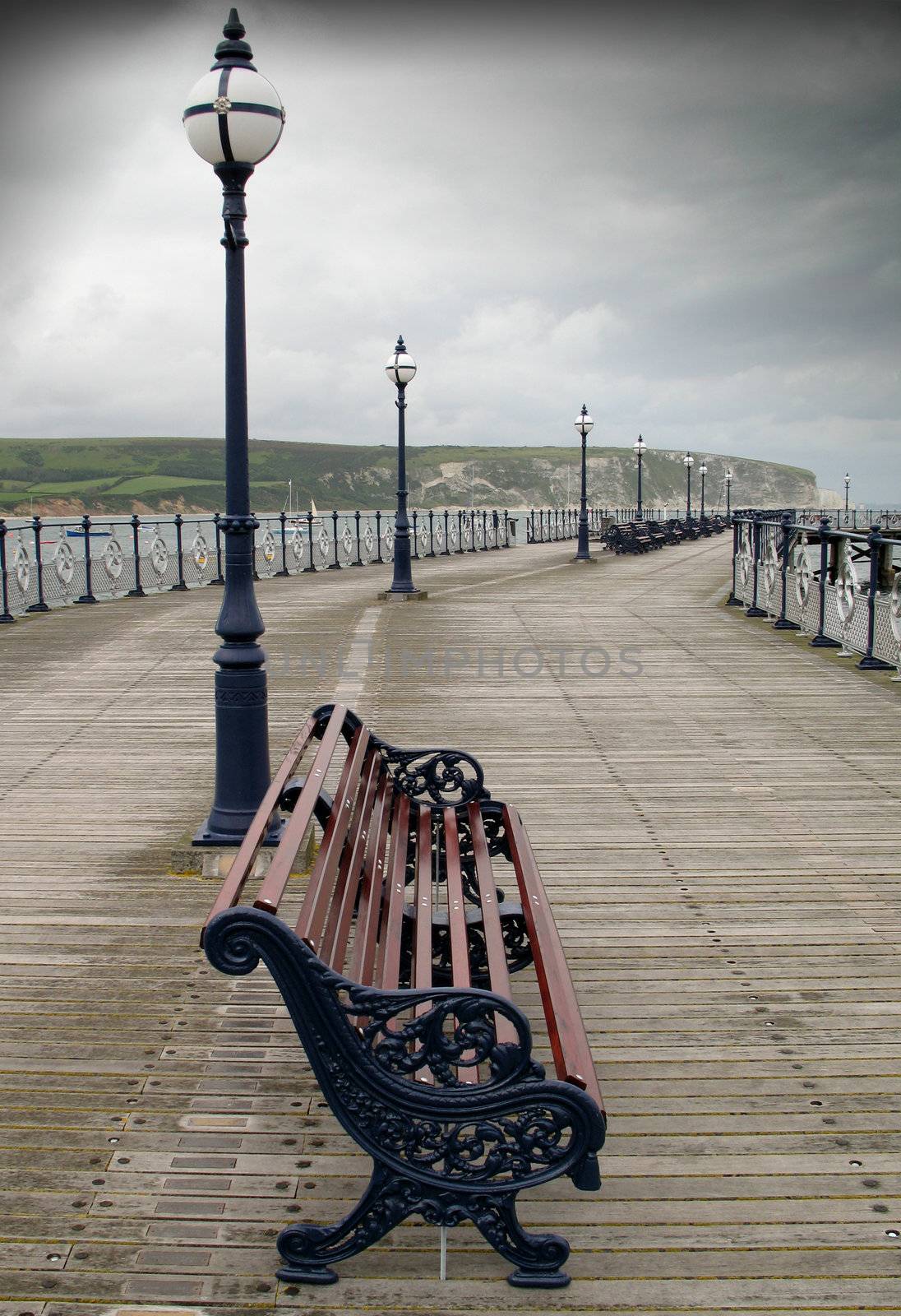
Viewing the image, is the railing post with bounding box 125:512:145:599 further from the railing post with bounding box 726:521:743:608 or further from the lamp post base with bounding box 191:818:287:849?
the lamp post base with bounding box 191:818:287:849

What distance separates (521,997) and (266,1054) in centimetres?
90

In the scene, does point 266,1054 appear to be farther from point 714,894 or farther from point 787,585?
point 787,585

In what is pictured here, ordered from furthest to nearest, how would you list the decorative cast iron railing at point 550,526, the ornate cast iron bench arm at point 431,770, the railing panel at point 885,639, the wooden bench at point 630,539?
1. the decorative cast iron railing at point 550,526
2. the wooden bench at point 630,539
3. the railing panel at point 885,639
4. the ornate cast iron bench arm at point 431,770

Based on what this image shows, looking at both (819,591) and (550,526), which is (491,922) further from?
(550,526)

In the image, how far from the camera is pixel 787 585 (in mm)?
14977

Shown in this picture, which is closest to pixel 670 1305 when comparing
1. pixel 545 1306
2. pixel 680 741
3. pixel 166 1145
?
pixel 545 1306

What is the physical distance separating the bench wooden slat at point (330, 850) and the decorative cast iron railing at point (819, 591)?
761cm

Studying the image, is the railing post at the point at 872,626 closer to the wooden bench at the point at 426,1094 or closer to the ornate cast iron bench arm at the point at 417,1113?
the wooden bench at the point at 426,1094

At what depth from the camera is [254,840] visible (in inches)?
134

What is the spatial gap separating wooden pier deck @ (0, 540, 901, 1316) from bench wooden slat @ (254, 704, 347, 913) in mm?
756

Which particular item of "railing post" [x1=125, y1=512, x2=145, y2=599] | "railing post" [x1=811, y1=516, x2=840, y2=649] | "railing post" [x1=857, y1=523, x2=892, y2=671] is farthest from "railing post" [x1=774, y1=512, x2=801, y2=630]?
"railing post" [x1=125, y1=512, x2=145, y2=599]

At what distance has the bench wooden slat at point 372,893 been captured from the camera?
3219 millimetres

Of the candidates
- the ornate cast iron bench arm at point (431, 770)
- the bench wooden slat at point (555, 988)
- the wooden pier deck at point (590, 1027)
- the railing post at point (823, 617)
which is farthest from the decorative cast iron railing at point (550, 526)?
the bench wooden slat at point (555, 988)

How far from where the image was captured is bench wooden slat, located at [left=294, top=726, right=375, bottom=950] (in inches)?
116
